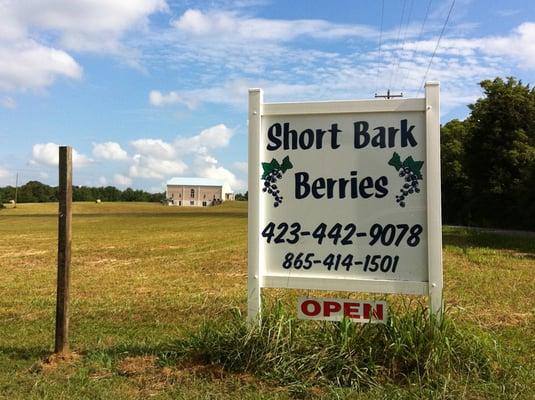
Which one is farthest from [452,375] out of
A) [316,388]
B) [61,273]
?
[61,273]

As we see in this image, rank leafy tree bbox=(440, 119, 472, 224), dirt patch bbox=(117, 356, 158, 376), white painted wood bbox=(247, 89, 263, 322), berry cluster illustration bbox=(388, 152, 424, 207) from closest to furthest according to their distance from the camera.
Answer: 1. dirt patch bbox=(117, 356, 158, 376)
2. berry cluster illustration bbox=(388, 152, 424, 207)
3. white painted wood bbox=(247, 89, 263, 322)
4. leafy tree bbox=(440, 119, 472, 224)

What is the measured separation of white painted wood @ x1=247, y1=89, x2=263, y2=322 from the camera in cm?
545

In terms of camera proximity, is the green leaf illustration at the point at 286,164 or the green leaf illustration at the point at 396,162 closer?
the green leaf illustration at the point at 396,162

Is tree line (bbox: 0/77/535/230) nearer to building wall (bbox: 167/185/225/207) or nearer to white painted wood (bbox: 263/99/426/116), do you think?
white painted wood (bbox: 263/99/426/116)

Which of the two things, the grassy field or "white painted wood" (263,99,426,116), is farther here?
"white painted wood" (263,99,426,116)

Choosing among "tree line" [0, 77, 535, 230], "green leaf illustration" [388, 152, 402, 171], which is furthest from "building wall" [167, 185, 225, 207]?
"green leaf illustration" [388, 152, 402, 171]

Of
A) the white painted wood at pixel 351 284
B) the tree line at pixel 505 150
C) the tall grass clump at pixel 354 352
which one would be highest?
the tree line at pixel 505 150

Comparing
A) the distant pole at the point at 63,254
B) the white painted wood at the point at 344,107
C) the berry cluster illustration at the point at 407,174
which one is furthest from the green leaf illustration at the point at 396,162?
the distant pole at the point at 63,254

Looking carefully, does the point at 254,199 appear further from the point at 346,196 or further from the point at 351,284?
the point at 351,284

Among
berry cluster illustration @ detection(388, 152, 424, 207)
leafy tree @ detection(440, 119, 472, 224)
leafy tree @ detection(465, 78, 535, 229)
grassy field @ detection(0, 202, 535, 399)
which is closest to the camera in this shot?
grassy field @ detection(0, 202, 535, 399)

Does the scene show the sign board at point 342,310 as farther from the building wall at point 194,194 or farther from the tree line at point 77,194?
the building wall at point 194,194

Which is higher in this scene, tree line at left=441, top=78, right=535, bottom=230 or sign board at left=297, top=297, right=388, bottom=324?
tree line at left=441, top=78, right=535, bottom=230

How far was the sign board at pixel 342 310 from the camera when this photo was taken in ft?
16.6

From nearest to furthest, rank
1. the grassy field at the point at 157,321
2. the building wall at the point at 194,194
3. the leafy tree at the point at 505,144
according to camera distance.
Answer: the grassy field at the point at 157,321 < the leafy tree at the point at 505,144 < the building wall at the point at 194,194
